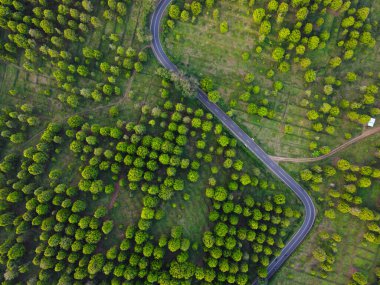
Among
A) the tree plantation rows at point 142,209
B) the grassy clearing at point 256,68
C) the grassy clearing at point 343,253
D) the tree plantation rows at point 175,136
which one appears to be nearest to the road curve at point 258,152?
the grassy clearing at point 343,253

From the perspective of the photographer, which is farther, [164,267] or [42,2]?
[42,2]

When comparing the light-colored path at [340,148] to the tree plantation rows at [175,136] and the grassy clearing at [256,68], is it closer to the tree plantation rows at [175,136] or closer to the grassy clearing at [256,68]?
the grassy clearing at [256,68]

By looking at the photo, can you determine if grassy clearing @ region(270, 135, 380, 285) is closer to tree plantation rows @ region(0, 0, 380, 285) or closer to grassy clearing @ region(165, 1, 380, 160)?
tree plantation rows @ region(0, 0, 380, 285)

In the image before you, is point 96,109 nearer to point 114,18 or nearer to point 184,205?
point 114,18

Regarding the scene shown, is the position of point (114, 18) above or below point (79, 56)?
above

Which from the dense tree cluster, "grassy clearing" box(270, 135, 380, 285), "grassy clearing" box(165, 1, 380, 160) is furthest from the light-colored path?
the dense tree cluster

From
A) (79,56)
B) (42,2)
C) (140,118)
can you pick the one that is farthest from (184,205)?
(42,2)

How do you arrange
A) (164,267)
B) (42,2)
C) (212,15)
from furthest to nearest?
(212,15)
(42,2)
(164,267)

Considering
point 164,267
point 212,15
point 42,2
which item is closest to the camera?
point 164,267
